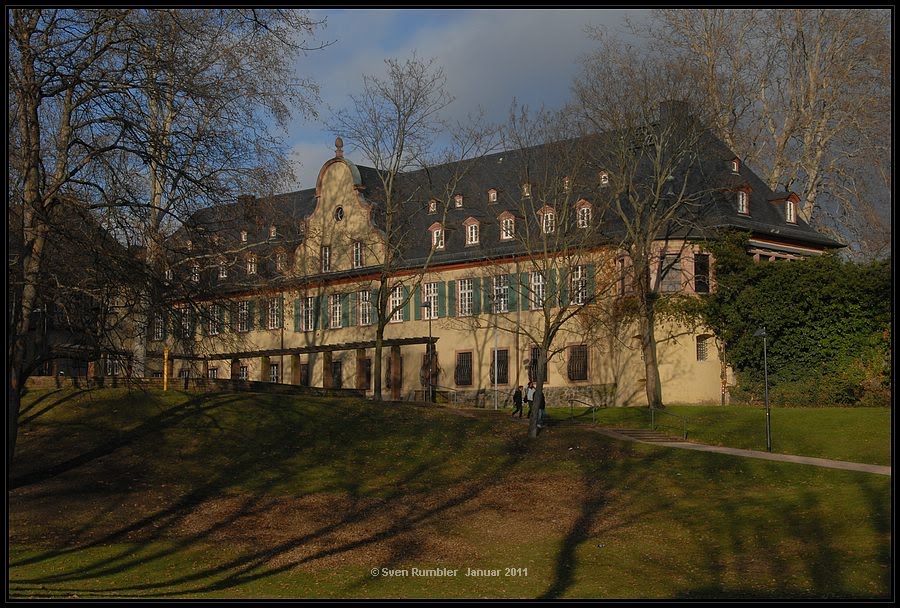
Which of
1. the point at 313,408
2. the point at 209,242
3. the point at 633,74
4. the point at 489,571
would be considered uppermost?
the point at 633,74

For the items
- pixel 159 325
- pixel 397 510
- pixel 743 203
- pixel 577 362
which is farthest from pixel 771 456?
pixel 159 325

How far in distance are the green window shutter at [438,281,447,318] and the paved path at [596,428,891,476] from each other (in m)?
17.3

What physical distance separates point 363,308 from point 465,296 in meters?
6.01

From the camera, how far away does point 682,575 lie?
65.6ft

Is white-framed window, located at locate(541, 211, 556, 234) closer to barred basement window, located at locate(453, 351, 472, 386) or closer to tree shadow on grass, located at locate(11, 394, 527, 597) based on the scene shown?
barred basement window, located at locate(453, 351, 472, 386)

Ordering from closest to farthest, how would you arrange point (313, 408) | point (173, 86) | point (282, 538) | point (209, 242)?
1. point (173, 86)
2. point (209, 242)
3. point (282, 538)
4. point (313, 408)

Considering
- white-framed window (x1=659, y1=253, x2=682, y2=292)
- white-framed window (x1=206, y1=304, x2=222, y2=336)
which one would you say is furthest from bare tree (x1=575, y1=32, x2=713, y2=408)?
white-framed window (x1=206, y1=304, x2=222, y2=336)

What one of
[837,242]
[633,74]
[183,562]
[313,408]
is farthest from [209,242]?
[837,242]

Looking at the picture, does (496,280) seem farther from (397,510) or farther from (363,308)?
(397,510)

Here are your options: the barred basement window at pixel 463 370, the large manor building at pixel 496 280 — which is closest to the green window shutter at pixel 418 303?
the large manor building at pixel 496 280

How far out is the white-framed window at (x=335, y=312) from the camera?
5872 centimetres

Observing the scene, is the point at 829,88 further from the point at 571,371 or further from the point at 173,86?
the point at 173,86

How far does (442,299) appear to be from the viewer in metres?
55.3

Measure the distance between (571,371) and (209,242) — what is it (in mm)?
32703
